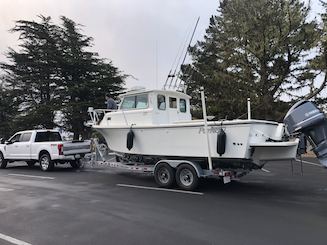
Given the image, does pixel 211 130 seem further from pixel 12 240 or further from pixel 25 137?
pixel 25 137

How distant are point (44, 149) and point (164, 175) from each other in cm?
737

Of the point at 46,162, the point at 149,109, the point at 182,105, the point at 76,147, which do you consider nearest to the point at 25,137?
the point at 46,162

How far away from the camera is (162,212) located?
7.77m

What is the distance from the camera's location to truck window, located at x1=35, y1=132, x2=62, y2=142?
1680 cm

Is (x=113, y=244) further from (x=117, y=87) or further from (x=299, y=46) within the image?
(x=117, y=87)

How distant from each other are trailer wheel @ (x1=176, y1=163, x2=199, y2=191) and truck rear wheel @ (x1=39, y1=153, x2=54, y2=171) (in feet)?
24.6

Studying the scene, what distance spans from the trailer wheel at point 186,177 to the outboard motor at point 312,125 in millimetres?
3050

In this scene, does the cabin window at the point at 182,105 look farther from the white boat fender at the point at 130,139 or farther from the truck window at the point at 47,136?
the truck window at the point at 47,136

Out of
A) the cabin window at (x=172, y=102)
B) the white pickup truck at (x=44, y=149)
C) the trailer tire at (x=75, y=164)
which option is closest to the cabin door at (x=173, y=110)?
the cabin window at (x=172, y=102)

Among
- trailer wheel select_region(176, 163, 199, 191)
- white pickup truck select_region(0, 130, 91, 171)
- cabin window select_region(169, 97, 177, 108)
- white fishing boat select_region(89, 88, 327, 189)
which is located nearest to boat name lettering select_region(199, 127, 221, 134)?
white fishing boat select_region(89, 88, 327, 189)

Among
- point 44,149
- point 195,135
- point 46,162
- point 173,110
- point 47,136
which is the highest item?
point 173,110

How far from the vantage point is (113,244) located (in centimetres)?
573

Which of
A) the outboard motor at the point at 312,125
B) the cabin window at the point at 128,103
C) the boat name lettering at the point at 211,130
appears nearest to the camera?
the outboard motor at the point at 312,125

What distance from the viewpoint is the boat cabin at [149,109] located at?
11.9 meters
